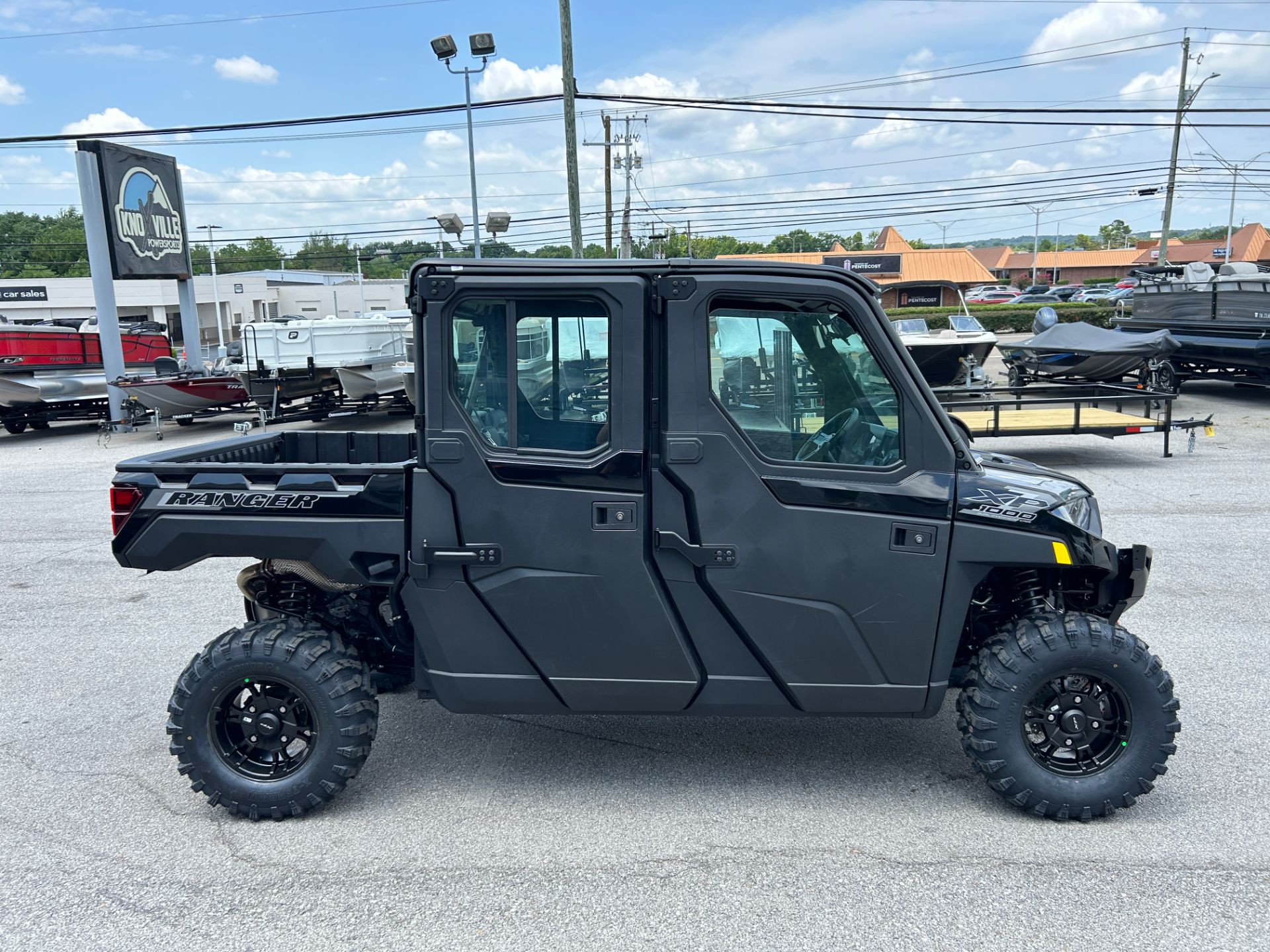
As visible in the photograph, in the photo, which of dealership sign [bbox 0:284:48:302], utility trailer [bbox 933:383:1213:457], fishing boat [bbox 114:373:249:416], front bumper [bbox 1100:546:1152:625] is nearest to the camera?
front bumper [bbox 1100:546:1152:625]

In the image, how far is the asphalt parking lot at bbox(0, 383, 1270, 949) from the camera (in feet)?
9.98

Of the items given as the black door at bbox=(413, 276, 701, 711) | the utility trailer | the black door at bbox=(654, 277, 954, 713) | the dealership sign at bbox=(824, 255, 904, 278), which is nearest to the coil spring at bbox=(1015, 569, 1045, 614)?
the black door at bbox=(654, 277, 954, 713)

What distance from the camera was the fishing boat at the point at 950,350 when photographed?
695 inches

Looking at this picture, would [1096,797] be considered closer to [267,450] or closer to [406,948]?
[406,948]

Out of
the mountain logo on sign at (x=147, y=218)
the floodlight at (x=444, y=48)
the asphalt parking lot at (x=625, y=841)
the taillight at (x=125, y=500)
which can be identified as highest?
the floodlight at (x=444, y=48)

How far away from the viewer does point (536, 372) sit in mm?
3492

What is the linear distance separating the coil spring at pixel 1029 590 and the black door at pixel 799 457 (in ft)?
2.00

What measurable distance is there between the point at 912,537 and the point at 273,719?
265cm

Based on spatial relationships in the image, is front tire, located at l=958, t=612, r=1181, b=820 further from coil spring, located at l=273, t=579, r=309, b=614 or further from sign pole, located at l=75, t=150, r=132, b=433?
sign pole, located at l=75, t=150, r=132, b=433

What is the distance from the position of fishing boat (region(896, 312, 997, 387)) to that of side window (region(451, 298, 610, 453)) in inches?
589

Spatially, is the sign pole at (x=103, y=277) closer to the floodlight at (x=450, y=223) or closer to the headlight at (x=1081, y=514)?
the floodlight at (x=450, y=223)

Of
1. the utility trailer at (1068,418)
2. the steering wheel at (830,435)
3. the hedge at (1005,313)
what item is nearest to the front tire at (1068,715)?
the steering wheel at (830,435)

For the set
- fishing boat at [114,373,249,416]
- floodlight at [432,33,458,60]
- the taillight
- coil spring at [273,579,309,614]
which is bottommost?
fishing boat at [114,373,249,416]

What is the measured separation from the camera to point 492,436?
11.6 ft
